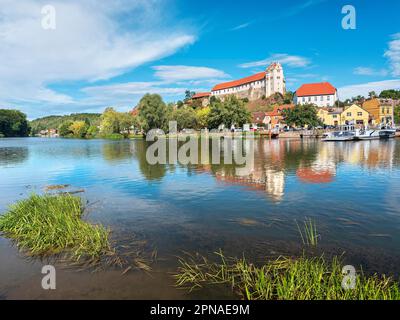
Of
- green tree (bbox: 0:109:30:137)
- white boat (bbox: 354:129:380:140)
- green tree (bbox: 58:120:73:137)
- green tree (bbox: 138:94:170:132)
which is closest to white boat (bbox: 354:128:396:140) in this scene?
white boat (bbox: 354:129:380:140)

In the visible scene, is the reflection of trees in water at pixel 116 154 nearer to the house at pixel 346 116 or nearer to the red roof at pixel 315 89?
the house at pixel 346 116

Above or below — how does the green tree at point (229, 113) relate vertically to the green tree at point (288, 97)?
below

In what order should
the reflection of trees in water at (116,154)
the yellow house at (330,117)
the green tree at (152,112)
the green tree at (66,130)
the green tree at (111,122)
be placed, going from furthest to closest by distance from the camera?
the green tree at (66,130), the green tree at (111,122), the yellow house at (330,117), the green tree at (152,112), the reflection of trees in water at (116,154)

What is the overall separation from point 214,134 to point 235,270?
10057 centimetres

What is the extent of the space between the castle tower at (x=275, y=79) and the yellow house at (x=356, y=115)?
209 feet

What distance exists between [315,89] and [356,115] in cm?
4696

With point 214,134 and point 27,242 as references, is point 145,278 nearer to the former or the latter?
A: point 27,242

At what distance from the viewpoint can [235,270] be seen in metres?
9.35

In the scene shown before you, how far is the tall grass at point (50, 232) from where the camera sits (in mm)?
11031

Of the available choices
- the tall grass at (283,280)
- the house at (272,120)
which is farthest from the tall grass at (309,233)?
the house at (272,120)

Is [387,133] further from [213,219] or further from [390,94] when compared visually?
[390,94]

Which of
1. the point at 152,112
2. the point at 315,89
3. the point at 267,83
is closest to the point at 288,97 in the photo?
the point at 315,89

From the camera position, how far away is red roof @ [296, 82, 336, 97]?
156 metres
